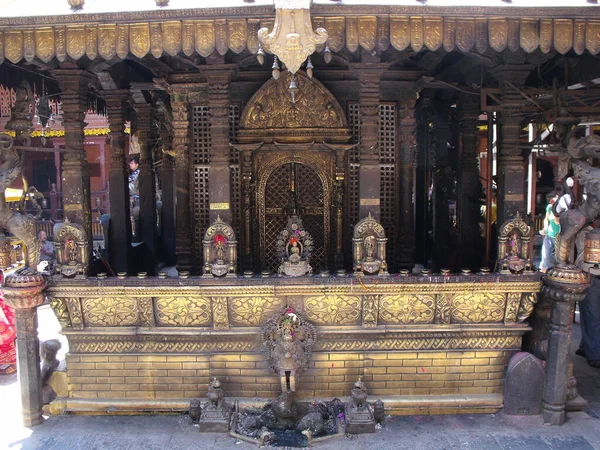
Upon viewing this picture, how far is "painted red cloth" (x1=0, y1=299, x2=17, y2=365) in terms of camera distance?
24.4 ft

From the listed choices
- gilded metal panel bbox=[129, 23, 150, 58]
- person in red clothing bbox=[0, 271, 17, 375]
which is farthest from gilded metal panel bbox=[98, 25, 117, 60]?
person in red clothing bbox=[0, 271, 17, 375]

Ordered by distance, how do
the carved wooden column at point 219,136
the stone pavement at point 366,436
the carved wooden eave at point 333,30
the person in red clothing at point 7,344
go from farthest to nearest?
1. the person in red clothing at point 7,344
2. the carved wooden column at point 219,136
3. the stone pavement at point 366,436
4. the carved wooden eave at point 333,30

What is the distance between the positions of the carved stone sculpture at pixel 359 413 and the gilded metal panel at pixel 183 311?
79.2 inches

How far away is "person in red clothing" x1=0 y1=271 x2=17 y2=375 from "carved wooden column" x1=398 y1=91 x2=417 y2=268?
21.0 feet

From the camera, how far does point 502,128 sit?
6.25 m

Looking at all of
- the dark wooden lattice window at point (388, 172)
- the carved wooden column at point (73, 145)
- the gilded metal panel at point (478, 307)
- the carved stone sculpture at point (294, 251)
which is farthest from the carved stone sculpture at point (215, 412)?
the dark wooden lattice window at point (388, 172)

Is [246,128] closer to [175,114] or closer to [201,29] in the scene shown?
[175,114]

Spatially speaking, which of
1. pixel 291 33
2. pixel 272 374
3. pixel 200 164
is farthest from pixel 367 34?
pixel 272 374

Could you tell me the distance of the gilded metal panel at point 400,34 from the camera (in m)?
5.18

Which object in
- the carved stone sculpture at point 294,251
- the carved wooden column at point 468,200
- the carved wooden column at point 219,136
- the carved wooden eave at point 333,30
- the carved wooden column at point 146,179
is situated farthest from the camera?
the carved wooden column at point 146,179

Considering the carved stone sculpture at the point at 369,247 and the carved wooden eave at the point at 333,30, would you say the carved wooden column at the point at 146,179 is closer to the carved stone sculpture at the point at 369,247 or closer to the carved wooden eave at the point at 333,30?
the carved wooden eave at the point at 333,30

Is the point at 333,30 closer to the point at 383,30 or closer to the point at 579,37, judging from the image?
the point at 383,30

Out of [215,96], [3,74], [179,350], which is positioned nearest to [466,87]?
[215,96]

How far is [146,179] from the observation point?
9953 mm
